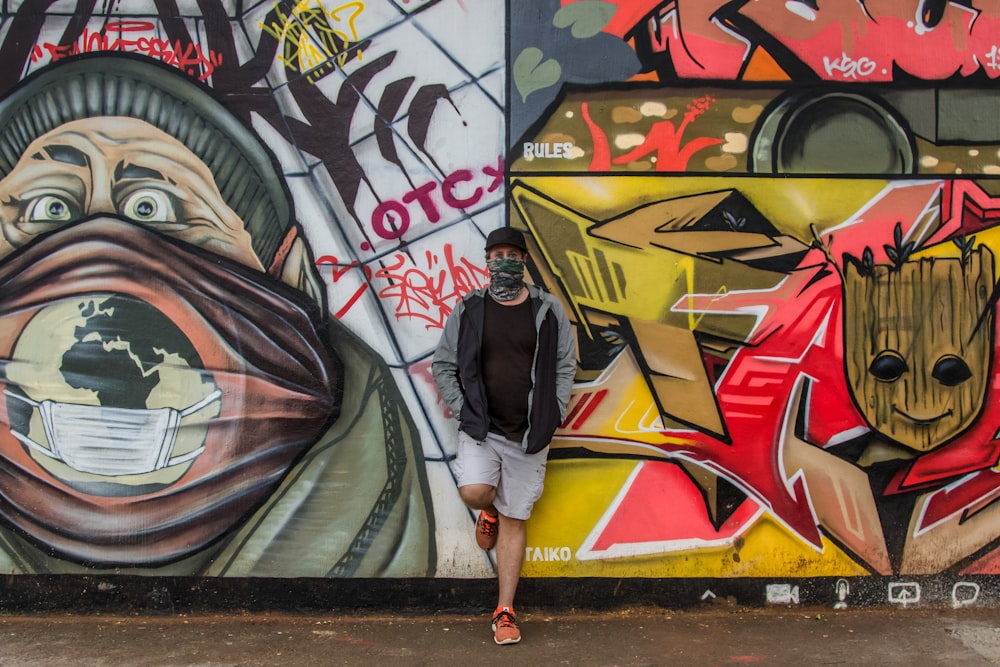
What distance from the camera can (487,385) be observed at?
4121mm

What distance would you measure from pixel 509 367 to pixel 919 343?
2.14 m

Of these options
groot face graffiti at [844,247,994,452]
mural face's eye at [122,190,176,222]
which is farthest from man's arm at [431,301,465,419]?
groot face graffiti at [844,247,994,452]

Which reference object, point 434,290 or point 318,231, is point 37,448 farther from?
point 434,290

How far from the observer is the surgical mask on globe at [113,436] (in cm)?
444

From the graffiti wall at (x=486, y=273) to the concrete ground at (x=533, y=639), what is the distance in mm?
243

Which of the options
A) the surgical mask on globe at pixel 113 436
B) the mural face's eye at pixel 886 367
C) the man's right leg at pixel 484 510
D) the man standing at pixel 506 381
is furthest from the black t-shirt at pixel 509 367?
the mural face's eye at pixel 886 367

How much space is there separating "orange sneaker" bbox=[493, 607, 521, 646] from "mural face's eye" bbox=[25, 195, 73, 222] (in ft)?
9.78

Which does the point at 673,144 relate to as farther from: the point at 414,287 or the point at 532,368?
the point at 414,287

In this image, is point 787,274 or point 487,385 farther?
point 787,274

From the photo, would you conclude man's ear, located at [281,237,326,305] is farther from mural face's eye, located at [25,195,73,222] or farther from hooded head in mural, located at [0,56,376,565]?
mural face's eye, located at [25,195,73,222]

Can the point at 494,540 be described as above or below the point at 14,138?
below

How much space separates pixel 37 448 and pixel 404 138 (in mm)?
2489

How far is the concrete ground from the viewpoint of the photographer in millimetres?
3957

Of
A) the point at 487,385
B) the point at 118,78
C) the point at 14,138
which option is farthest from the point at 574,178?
the point at 14,138
